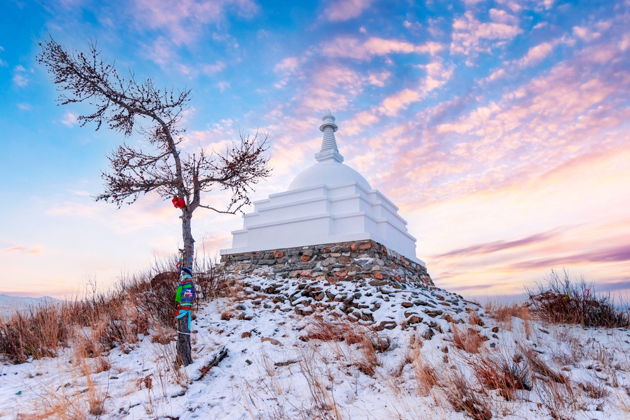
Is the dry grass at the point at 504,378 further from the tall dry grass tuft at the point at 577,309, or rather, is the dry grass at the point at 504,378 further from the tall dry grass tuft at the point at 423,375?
the tall dry grass tuft at the point at 577,309

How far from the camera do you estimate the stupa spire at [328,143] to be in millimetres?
16781

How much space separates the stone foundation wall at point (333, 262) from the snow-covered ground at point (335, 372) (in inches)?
93.1

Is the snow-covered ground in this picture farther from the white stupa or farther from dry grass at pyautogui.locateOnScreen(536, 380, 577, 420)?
the white stupa

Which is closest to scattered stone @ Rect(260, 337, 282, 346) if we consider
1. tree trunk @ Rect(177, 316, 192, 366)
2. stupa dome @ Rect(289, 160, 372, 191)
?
tree trunk @ Rect(177, 316, 192, 366)

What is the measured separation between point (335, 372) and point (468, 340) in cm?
259

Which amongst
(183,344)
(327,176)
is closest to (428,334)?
(183,344)

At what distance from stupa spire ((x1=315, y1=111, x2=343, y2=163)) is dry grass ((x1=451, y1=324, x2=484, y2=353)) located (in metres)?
11.0

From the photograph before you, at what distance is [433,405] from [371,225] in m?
9.22

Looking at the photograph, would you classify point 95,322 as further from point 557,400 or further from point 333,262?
point 557,400

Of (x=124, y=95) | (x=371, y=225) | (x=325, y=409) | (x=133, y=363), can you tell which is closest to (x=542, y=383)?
(x=325, y=409)

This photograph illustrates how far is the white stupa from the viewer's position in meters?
12.7

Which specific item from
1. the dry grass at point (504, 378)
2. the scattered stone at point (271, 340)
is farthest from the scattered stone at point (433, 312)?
the scattered stone at point (271, 340)

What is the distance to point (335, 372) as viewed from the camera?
208 inches

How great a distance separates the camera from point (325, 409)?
4152 millimetres
